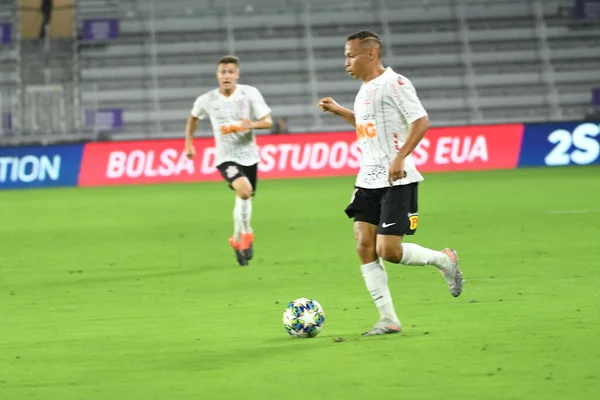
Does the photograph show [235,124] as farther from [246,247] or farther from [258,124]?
[246,247]

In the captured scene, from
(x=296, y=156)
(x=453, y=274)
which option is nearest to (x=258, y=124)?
(x=453, y=274)

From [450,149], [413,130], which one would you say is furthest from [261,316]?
[450,149]

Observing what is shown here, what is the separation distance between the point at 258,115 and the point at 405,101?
553 cm

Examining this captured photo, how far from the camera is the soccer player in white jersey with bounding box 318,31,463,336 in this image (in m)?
7.50

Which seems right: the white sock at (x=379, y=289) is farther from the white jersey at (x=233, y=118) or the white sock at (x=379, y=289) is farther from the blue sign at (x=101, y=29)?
the blue sign at (x=101, y=29)

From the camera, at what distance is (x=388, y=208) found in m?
7.54

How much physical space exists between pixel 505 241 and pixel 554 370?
738 cm

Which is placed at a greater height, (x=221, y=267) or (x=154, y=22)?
(x=154, y=22)

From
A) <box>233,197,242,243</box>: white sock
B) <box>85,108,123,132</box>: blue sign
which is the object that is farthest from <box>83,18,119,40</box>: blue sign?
<box>233,197,242,243</box>: white sock

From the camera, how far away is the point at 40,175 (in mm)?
26484

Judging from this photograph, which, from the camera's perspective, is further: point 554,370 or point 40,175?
point 40,175

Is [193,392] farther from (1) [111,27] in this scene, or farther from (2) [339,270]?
(1) [111,27]

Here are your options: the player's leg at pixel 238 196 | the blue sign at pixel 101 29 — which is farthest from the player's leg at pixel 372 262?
the blue sign at pixel 101 29

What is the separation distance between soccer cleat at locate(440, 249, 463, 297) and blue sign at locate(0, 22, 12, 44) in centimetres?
2541
